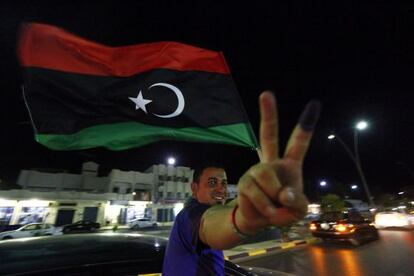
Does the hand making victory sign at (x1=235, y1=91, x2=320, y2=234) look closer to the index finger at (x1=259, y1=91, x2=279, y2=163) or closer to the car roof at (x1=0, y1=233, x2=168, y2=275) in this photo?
the index finger at (x1=259, y1=91, x2=279, y2=163)

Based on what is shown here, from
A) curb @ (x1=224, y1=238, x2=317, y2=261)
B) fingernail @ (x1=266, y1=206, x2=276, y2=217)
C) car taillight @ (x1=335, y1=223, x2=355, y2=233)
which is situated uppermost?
car taillight @ (x1=335, y1=223, x2=355, y2=233)

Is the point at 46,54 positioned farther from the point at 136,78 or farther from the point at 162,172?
the point at 162,172

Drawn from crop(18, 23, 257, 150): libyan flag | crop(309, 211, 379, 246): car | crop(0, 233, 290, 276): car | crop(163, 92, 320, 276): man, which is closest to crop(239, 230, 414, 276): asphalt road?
crop(309, 211, 379, 246): car

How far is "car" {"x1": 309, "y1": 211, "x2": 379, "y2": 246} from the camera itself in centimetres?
1102

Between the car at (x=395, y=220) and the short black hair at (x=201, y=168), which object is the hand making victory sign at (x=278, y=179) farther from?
the car at (x=395, y=220)

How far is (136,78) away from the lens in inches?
138

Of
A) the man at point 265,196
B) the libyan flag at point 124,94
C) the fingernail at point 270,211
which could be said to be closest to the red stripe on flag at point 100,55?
the libyan flag at point 124,94

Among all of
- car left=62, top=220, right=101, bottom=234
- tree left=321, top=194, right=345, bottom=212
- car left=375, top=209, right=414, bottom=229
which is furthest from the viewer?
car left=62, top=220, right=101, bottom=234

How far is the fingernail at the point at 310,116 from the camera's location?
96cm

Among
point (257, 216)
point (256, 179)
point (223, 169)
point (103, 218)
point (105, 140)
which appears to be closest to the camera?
point (256, 179)

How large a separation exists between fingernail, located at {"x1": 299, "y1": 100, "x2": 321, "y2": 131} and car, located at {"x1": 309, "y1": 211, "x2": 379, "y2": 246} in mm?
11768

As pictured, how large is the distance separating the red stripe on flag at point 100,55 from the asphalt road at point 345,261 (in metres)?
5.93

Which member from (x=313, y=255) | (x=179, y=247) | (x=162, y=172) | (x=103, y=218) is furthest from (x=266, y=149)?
(x=162, y=172)

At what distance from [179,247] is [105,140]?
1.90 metres
